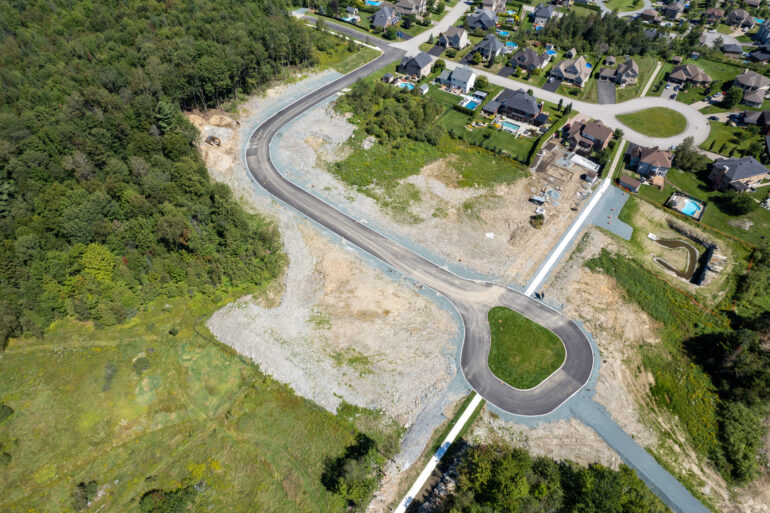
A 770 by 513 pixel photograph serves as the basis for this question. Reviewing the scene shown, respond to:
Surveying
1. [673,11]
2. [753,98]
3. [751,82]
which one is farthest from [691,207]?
[673,11]

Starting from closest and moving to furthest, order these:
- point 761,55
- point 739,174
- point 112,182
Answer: point 112,182 < point 739,174 < point 761,55

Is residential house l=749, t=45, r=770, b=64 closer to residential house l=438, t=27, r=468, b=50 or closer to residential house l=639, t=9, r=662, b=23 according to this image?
residential house l=639, t=9, r=662, b=23

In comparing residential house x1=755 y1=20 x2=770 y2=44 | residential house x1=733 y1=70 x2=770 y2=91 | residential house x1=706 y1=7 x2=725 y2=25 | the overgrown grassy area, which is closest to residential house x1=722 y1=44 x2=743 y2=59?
residential house x1=755 y1=20 x2=770 y2=44

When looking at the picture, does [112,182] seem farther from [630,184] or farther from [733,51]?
[733,51]

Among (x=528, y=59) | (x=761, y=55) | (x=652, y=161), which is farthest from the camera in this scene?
(x=761, y=55)

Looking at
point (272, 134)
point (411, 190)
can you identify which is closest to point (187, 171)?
point (272, 134)

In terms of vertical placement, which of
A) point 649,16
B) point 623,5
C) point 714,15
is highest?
point 714,15

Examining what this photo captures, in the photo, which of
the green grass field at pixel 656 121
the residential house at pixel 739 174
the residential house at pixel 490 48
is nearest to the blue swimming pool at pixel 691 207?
the residential house at pixel 739 174
